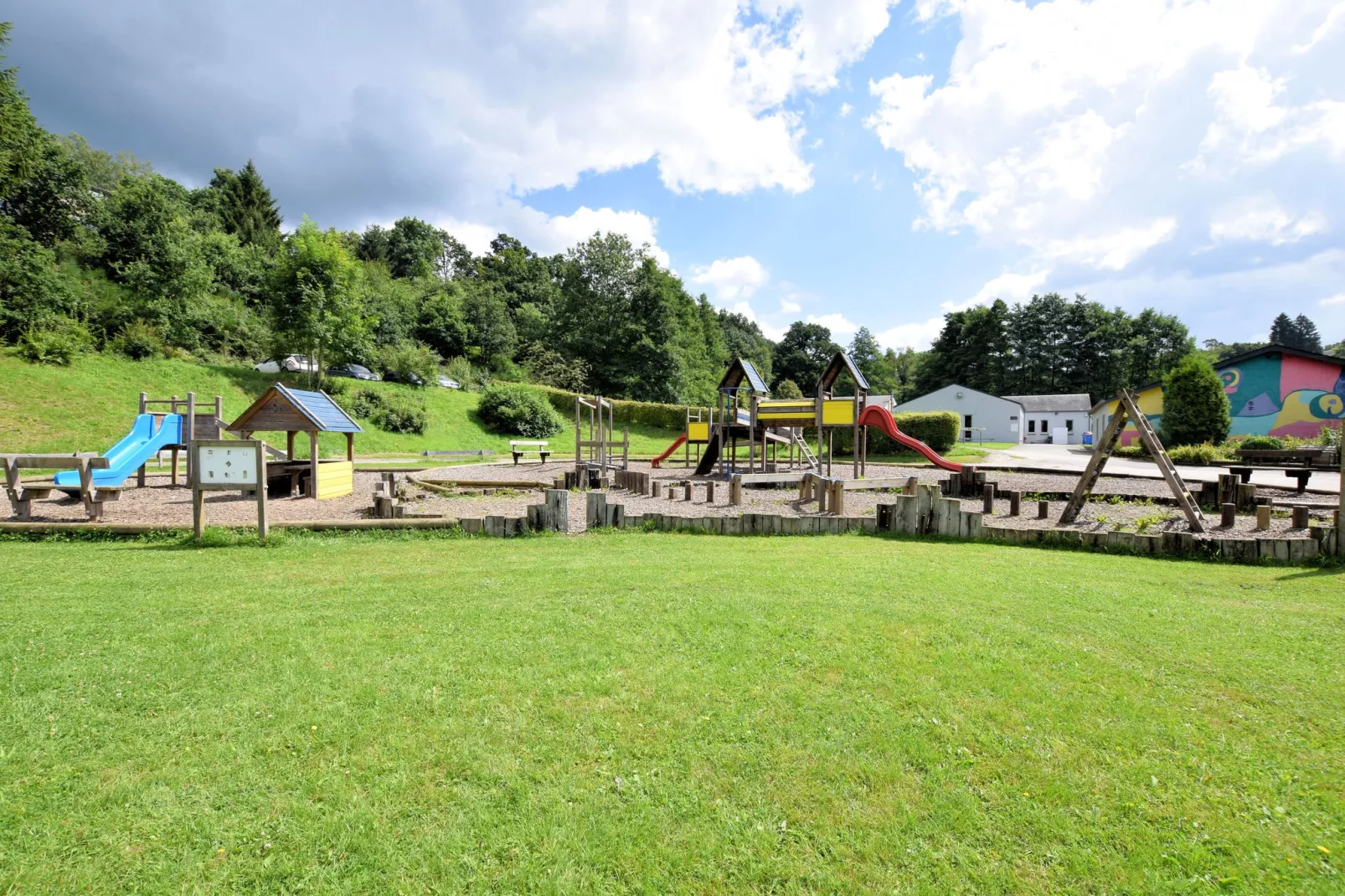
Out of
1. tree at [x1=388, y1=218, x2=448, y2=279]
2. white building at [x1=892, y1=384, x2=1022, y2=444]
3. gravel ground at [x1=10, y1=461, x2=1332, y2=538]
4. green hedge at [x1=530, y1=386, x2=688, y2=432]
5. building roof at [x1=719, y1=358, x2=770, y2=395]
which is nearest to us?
gravel ground at [x1=10, y1=461, x2=1332, y2=538]

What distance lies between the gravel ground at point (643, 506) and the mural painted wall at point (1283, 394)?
1678 cm

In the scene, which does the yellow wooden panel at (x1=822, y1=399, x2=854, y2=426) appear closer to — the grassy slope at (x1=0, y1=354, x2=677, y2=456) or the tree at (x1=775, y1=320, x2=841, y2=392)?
the grassy slope at (x1=0, y1=354, x2=677, y2=456)

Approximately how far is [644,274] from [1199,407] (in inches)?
1570

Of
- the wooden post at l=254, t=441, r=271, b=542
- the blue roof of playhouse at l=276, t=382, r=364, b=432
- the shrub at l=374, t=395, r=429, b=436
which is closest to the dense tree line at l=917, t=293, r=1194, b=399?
the shrub at l=374, t=395, r=429, b=436

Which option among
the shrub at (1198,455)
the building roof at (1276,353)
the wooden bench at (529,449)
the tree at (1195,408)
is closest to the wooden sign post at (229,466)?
the wooden bench at (529,449)

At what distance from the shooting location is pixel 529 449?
3052 cm

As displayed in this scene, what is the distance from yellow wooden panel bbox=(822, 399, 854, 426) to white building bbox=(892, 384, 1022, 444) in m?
32.9

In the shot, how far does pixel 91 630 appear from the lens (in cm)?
442

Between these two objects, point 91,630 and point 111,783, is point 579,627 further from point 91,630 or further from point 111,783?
point 91,630

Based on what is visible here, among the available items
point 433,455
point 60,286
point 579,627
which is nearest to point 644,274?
point 433,455

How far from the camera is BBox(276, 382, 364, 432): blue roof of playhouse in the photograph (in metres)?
13.9

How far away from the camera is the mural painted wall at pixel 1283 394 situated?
2688cm

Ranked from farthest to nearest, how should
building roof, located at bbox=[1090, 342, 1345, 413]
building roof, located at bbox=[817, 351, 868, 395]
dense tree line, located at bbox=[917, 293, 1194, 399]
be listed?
1. dense tree line, located at bbox=[917, 293, 1194, 399]
2. building roof, located at bbox=[1090, 342, 1345, 413]
3. building roof, located at bbox=[817, 351, 868, 395]

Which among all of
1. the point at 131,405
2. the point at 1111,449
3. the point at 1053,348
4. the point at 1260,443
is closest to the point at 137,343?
the point at 131,405
